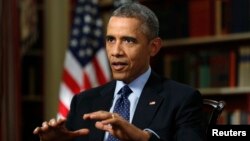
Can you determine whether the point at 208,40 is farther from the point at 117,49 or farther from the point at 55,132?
the point at 55,132

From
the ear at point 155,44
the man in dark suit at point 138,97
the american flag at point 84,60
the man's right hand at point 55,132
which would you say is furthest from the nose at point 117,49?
the american flag at point 84,60

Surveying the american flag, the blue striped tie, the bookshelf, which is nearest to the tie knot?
the blue striped tie

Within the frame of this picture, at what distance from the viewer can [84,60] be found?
3.77m

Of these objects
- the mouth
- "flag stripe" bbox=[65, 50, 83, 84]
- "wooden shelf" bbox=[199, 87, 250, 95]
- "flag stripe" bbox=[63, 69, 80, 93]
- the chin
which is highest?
the mouth

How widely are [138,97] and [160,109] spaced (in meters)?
0.12

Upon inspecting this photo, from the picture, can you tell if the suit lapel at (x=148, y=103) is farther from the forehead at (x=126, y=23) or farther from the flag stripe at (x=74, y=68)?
the flag stripe at (x=74, y=68)

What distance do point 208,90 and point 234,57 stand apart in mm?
297

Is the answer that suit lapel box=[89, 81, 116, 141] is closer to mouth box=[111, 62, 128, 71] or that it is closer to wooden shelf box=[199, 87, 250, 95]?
mouth box=[111, 62, 128, 71]

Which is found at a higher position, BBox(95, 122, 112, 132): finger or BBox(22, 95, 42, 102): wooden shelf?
BBox(95, 122, 112, 132): finger

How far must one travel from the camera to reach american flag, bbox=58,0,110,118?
3732 millimetres

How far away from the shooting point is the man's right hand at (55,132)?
1703mm

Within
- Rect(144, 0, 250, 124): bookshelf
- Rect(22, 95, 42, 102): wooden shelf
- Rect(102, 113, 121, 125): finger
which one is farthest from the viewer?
Rect(22, 95, 42, 102): wooden shelf

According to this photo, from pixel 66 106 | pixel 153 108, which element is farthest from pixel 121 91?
pixel 66 106

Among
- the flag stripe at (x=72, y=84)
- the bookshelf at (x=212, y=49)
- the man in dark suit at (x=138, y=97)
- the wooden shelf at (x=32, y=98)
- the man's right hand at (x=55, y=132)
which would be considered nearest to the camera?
the man's right hand at (x=55, y=132)
